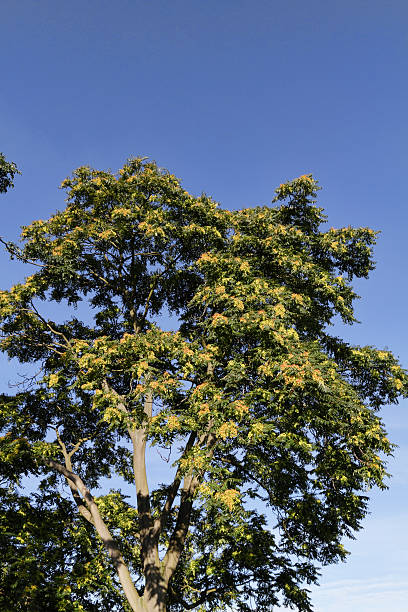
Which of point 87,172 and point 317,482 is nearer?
point 317,482

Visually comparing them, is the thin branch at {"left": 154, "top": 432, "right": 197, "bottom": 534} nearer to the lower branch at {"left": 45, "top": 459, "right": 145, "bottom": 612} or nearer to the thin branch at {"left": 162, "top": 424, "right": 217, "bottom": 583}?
the thin branch at {"left": 162, "top": 424, "right": 217, "bottom": 583}

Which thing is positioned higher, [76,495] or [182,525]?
[76,495]

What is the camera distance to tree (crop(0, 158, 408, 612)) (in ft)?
43.1

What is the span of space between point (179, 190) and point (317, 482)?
11389 millimetres

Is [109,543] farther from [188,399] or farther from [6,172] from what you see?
[6,172]

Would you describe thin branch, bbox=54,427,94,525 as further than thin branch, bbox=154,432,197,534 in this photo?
Yes

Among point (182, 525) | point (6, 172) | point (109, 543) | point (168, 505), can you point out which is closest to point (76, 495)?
point (109, 543)

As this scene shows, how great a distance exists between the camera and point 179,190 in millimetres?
18156

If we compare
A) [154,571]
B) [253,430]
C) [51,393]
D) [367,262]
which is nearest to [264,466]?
[253,430]

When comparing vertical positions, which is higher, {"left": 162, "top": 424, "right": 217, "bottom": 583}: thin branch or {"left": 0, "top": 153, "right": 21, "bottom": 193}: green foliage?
{"left": 0, "top": 153, "right": 21, "bottom": 193}: green foliage

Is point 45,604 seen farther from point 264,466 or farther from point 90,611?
point 264,466

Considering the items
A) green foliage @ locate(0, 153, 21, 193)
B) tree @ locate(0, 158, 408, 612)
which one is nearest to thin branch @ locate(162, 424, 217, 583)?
tree @ locate(0, 158, 408, 612)

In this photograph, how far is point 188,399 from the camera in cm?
1434

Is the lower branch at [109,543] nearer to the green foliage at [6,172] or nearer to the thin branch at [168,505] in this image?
the thin branch at [168,505]
